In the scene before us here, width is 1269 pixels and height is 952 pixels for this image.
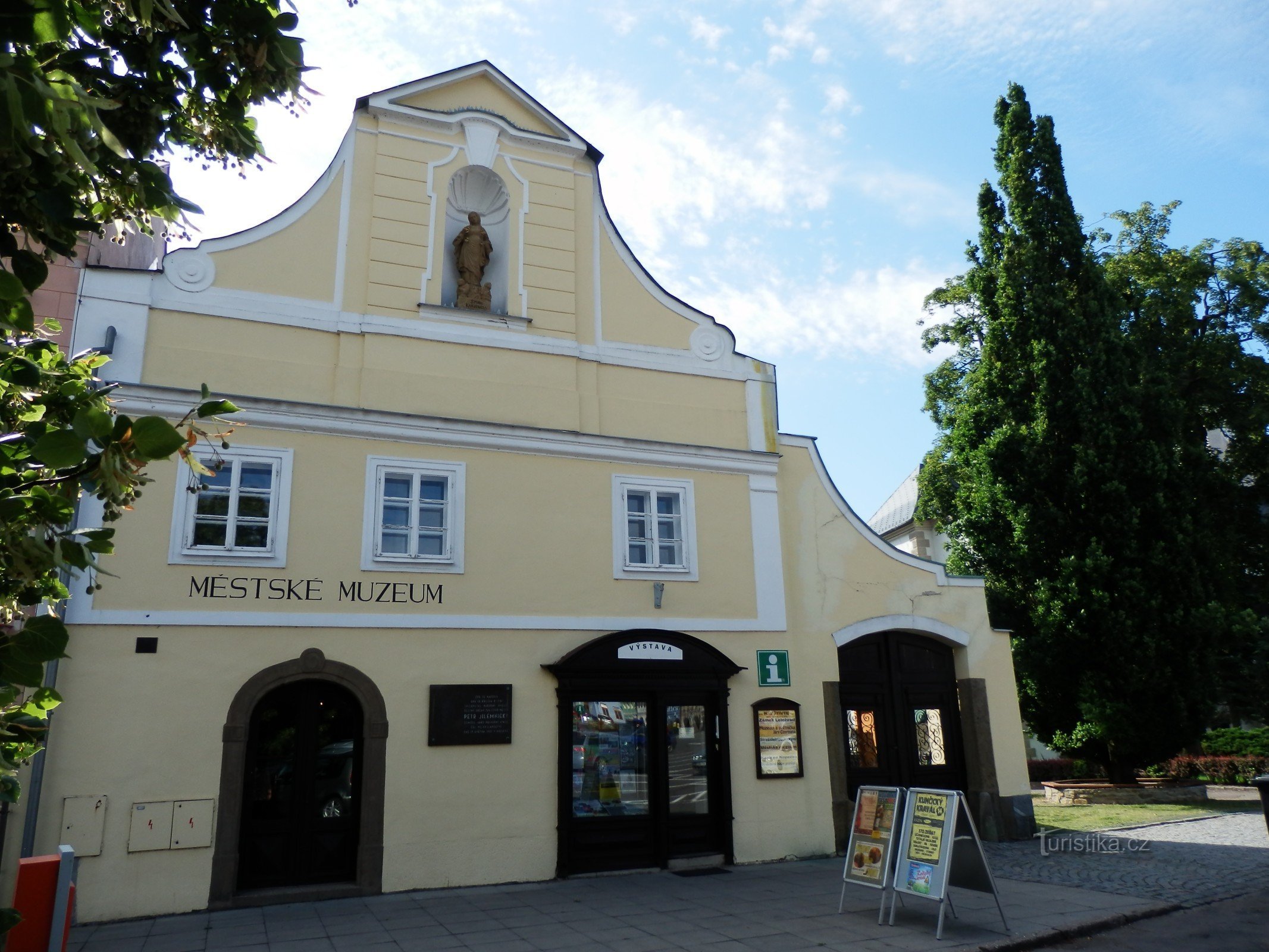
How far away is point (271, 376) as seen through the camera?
35.3 feet

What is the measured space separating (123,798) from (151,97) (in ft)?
26.3

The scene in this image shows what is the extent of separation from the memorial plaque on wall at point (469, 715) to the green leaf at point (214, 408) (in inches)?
325

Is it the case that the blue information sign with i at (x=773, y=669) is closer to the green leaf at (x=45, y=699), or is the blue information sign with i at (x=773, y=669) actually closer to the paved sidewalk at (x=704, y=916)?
the paved sidewalk at (x=704, y=916)

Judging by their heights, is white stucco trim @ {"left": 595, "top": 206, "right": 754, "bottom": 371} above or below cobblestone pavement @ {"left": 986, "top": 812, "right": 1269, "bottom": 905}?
above

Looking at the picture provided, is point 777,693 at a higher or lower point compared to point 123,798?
higher

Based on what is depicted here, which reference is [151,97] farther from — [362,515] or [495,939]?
[362,515]

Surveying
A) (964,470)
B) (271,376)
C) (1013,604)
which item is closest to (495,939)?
(271,376)

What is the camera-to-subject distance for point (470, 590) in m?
11.0

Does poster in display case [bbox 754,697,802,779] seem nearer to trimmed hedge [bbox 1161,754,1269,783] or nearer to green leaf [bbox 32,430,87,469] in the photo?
green leaf [bbox 32,430,87,469]

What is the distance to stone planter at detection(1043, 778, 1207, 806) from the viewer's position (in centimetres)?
1859

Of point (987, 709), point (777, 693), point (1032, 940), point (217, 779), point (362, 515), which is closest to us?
point (1032, 940)

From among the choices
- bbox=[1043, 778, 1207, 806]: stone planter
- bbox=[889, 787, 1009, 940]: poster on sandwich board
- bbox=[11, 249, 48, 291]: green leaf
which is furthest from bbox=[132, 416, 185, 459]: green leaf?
bbox=[1043, 778, 1207, 806]: stone planter

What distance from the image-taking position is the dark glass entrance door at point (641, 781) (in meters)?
10.9

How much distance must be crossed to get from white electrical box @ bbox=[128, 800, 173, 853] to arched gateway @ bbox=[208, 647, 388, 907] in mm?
480
